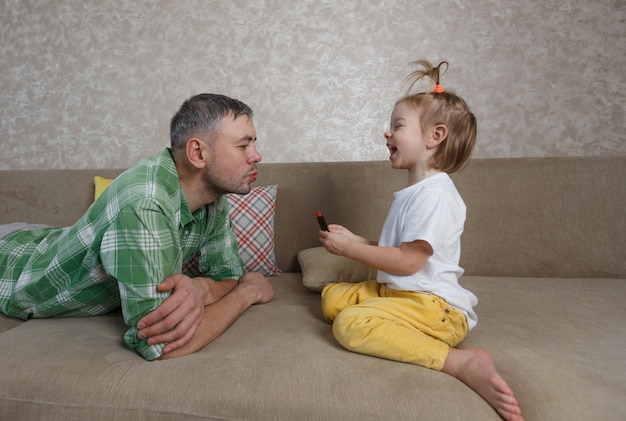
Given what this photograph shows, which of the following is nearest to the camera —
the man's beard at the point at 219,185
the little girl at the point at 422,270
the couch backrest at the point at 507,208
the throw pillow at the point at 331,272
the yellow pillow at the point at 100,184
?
the little girl at the point at 422,270

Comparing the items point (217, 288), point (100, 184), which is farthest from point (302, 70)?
point (217, 288)

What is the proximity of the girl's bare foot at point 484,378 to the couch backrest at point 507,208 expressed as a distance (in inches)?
33.8

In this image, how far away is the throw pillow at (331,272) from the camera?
1.60 meters

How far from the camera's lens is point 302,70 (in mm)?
2359

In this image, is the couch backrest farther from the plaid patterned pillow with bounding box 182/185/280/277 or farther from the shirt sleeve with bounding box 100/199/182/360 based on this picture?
the shirt sleeve with bounding box 100/199/182/360

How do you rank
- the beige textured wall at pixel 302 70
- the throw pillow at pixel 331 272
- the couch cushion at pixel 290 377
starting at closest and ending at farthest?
the couch cushion at pixel 290 377
the throw pillow at pixel 331 272
the beige textured wall at pixel 302 70

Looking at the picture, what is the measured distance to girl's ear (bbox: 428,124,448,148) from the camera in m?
1.37

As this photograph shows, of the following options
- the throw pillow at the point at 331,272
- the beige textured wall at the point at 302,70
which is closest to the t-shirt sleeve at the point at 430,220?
the throw pillow at the point at 331,272

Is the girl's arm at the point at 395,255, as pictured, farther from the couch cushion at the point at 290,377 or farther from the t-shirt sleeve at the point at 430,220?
the couch cushion at the point at 290,377

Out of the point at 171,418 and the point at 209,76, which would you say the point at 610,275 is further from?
the point at 209,76

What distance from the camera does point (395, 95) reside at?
2.30m

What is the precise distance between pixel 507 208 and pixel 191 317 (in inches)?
50.1

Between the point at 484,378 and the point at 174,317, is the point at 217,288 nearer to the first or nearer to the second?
the point at 174,317

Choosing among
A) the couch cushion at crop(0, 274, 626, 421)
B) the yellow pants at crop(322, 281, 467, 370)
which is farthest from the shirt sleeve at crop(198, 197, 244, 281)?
the yellow pants at crop(322, 281, 467, 370)
